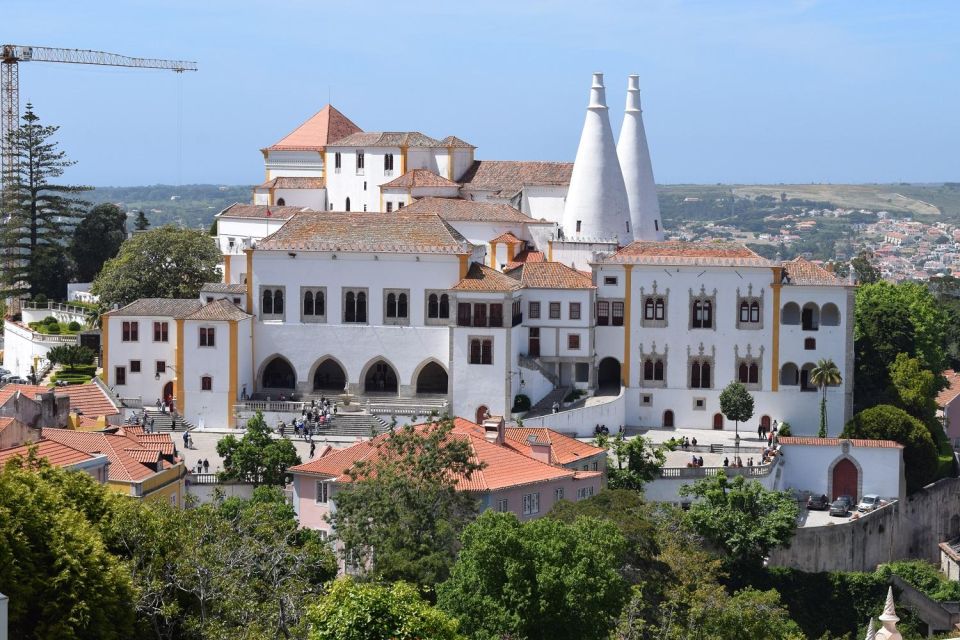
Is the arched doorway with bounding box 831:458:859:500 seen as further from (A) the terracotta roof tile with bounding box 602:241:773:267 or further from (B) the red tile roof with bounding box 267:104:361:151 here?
(B) the red tile roof with bounding box 267:104:361:151

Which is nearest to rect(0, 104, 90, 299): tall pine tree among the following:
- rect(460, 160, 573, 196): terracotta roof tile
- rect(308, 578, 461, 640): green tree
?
rect(460, 160, 573, 196): terracotta roof tile

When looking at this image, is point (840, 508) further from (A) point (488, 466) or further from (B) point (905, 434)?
(A) point (488, 466)

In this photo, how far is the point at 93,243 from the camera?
78625 millimetres

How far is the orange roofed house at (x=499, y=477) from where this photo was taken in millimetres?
45781

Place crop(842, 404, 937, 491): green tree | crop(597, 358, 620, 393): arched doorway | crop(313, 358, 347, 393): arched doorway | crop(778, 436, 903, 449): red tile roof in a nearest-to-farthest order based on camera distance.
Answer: crop(778, 436, 903, 449): red tile roof, crop(842, 404, 937, 491): green tree, crop(597, 358, 620, 393): arched doorway, crop(313, 358, 347, 393): arched doorway

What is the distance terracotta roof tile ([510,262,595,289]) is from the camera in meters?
60.2

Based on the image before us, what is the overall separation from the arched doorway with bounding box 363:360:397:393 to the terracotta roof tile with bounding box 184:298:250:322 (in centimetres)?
455

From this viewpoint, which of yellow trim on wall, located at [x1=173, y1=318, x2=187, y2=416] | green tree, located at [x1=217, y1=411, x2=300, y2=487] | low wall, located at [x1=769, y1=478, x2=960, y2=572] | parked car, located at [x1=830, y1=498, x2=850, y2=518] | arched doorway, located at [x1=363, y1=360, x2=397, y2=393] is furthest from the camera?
arched doorway, located at [x1=363, y1=360, x2=397, y2=393]

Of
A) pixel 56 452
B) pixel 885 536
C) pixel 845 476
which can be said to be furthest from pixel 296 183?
pixel 56 452

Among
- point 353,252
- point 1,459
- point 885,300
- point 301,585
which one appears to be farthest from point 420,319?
point 301,585

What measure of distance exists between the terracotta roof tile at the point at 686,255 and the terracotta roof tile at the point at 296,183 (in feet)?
58.1

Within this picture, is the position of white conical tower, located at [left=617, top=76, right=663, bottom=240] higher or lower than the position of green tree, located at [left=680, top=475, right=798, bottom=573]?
higher

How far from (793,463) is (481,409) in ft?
32.6

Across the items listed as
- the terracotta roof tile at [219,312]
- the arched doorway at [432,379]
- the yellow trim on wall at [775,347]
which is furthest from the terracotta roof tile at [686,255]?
the terracotta roof tile at [219,312]
